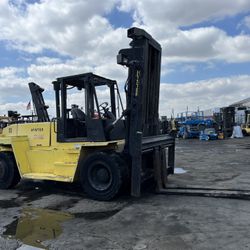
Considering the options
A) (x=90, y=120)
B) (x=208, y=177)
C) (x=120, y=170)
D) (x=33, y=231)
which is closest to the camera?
(x=33, y=231)

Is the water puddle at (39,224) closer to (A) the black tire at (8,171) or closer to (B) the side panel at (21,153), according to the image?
(B) the side panel at (21,153)

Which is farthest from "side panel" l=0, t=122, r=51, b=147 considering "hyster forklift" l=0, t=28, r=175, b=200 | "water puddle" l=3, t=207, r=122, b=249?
"water puddle" l=3, t=207, r=122, b=249

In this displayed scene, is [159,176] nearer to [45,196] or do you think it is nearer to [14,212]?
[45,196]

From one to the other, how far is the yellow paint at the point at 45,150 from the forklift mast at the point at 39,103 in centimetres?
73

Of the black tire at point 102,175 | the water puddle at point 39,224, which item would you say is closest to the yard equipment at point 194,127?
the black tire at point 102,175

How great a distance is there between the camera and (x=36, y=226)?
254 inches

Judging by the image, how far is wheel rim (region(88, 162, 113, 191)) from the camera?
8.16 metres

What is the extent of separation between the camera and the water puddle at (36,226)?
19.2ft

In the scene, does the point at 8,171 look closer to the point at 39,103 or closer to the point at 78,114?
the point at 39,103

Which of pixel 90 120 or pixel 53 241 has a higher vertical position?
pixel 90 120

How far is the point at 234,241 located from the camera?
17.7ft

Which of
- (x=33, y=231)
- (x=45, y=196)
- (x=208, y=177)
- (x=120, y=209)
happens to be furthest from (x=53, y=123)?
(x=208, y=177)

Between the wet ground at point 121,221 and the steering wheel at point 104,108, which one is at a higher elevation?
the steering wheel at point 104,108

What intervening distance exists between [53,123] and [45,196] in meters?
1.71
